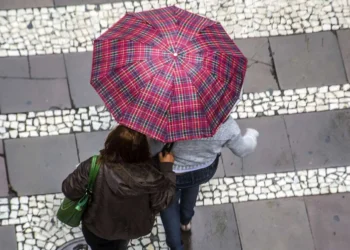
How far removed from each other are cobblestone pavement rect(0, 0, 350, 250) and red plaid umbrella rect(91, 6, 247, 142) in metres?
1.77

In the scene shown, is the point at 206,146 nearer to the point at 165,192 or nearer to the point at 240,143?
the point at 240,143

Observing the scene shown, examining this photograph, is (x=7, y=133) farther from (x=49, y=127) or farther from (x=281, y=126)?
(x=281, y=126)

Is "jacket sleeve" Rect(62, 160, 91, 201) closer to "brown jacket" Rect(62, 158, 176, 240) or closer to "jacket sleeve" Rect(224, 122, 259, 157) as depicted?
"brown jacket" Rect(62, 158, 176, 240)

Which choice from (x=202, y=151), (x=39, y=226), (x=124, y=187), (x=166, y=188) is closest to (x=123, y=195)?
(x=124, y=187)

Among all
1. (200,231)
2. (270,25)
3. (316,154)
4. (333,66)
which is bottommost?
(200,231)

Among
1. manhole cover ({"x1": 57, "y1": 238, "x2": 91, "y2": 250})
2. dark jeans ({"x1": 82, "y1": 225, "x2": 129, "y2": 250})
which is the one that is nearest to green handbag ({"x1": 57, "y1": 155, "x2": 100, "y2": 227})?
dark jeans ({"x1": 82, "y1": 225, "x2": 129, "y2": 250})

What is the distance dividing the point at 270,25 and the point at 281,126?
1113mm

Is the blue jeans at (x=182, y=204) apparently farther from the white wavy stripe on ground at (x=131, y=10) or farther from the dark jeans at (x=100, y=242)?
the white wavy stripe on ground at (x=131, y=10)

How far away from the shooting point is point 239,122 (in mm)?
5316

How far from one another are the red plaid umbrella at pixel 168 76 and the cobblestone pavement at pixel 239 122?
177 cm

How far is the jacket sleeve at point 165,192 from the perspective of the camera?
3.39 m

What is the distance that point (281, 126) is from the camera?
5.32 m

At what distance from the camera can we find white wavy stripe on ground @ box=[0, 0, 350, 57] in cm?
547

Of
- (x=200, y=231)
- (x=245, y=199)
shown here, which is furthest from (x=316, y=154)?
(x=200, y=231)
